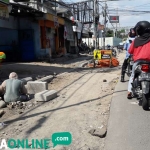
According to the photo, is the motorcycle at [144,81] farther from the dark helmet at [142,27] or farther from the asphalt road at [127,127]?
the dark helmet at [142,27]

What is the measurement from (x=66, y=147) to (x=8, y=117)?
238 cm

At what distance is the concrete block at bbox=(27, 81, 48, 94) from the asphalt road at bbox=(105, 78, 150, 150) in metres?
2.47

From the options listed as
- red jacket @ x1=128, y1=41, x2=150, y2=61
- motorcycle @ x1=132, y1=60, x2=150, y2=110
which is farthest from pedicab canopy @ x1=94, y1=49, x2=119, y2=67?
motorcycle @ x1=132, y1=60, x2=150, y2=110

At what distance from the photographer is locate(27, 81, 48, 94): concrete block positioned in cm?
868

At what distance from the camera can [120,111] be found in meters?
6.23

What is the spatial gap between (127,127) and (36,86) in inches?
171

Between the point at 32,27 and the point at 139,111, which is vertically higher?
the point at 32,27

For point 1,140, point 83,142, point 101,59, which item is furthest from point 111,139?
point 101,59

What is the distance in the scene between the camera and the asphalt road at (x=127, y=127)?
4.31 meters

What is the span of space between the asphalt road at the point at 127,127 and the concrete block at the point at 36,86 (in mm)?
2467

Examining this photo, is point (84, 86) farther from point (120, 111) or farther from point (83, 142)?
point (83, 142)

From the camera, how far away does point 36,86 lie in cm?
880

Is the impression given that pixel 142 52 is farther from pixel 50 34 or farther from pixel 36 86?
pixel 50 34

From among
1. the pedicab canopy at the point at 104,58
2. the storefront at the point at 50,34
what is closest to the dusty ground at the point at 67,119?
the pedicab canopy at the point at 104,58
